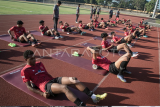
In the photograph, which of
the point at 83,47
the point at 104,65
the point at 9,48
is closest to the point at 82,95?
the point at 104,65

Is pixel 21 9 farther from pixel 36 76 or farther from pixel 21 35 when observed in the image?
pixel 36 76

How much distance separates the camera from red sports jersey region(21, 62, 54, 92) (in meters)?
2.77

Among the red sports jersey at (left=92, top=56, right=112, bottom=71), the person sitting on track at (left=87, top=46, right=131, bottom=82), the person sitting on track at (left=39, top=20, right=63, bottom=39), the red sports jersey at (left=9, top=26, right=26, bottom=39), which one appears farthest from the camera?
the person sitting on track at (left=39, top=20, right=63, bottom=39)

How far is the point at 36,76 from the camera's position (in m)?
2.87

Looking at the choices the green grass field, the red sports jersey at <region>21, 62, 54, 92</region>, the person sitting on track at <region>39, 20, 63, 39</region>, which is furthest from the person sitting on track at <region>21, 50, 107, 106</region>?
the green grass field

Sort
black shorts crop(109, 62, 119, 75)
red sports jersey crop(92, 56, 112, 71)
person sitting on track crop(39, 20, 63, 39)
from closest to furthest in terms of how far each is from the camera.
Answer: black shorts crop(109, 62, 119, 75)
red sports jersey crop(92, 56, 112, 71)
person sitting on track crop(39, 20, 63, 39)

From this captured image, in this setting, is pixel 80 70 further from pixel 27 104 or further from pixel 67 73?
pixel 27 104

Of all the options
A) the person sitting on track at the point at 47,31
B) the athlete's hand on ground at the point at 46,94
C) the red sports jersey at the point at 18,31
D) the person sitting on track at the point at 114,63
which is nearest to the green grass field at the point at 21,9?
the person sitting on track at the point at 47,31

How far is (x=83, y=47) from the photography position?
707 centimetres

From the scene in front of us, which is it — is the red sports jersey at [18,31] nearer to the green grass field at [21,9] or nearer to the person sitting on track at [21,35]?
the person sitting on track at [21,35]

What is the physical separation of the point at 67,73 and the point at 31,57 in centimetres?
176

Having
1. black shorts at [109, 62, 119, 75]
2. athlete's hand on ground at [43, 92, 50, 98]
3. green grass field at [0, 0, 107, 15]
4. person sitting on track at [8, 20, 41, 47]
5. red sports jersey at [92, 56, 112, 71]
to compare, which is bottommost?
athlete's hand on ground at [43, 92, 50, 98]

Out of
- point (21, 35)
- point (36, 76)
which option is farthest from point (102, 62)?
point (21, 35)

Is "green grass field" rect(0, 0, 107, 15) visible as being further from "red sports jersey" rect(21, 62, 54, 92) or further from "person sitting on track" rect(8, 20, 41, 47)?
"red sports jersey" rect(21, 62, 54, 92)
